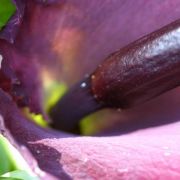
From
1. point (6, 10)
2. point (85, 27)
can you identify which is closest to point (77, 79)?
point (85, 27)

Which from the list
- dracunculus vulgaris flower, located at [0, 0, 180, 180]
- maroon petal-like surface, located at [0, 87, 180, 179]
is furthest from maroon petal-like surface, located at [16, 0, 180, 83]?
maroon petal-like surface, located at [0, 87, 180, 179]

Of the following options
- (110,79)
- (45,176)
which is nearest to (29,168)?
(45,176)

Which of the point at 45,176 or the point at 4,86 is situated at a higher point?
the point at 4,86

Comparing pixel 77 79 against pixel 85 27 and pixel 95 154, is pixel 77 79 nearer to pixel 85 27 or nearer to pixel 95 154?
pixel 85 27

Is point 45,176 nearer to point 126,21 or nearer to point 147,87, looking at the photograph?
point 147,87

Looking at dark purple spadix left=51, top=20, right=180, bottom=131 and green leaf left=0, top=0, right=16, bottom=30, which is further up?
green leaf left=0, top=0, right=16, bottom=30

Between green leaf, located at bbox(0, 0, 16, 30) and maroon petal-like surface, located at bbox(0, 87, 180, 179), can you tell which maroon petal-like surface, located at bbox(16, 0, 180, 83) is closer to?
green leaf, located at bbox(0, 0, 16, 30)
